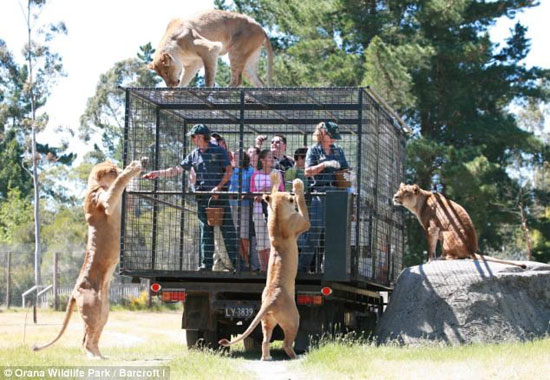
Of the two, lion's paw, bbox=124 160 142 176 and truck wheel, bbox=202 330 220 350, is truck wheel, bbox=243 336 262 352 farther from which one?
lion's paw, bbox=124 160 142 176

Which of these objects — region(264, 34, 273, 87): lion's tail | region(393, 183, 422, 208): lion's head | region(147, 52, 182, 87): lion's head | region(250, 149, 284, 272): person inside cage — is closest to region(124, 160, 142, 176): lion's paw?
region(250, 149, 284, 272): person inside cage

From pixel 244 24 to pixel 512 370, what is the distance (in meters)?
7.09

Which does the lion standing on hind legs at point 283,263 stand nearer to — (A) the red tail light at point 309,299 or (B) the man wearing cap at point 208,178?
(A) the red tail light at point 309,299

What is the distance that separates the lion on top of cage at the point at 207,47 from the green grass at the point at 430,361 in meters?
4.21

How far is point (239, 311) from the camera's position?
11258 mm

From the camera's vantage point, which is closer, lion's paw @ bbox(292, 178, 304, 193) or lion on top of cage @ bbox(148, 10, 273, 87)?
lion's paw @ bbox(292, 178, 304, 193)

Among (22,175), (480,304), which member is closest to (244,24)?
(480,304)

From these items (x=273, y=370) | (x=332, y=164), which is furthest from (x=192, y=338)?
(x=332, y=164)

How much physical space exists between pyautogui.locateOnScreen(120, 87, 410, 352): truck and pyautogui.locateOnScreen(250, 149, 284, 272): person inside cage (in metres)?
→ 0.13

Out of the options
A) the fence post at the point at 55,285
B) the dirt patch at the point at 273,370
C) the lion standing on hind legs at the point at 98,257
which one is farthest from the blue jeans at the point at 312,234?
the fence post at the point at 55,285

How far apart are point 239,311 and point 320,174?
178 centimetres

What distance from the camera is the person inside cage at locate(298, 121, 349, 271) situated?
Result: 446 inches

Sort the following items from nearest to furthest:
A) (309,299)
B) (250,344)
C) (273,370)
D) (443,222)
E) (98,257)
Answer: (273,370) < (98,257) < (309,299) < (250,344) < (443,222)

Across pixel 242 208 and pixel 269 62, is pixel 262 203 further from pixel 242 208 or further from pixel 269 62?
pixel 269 62
